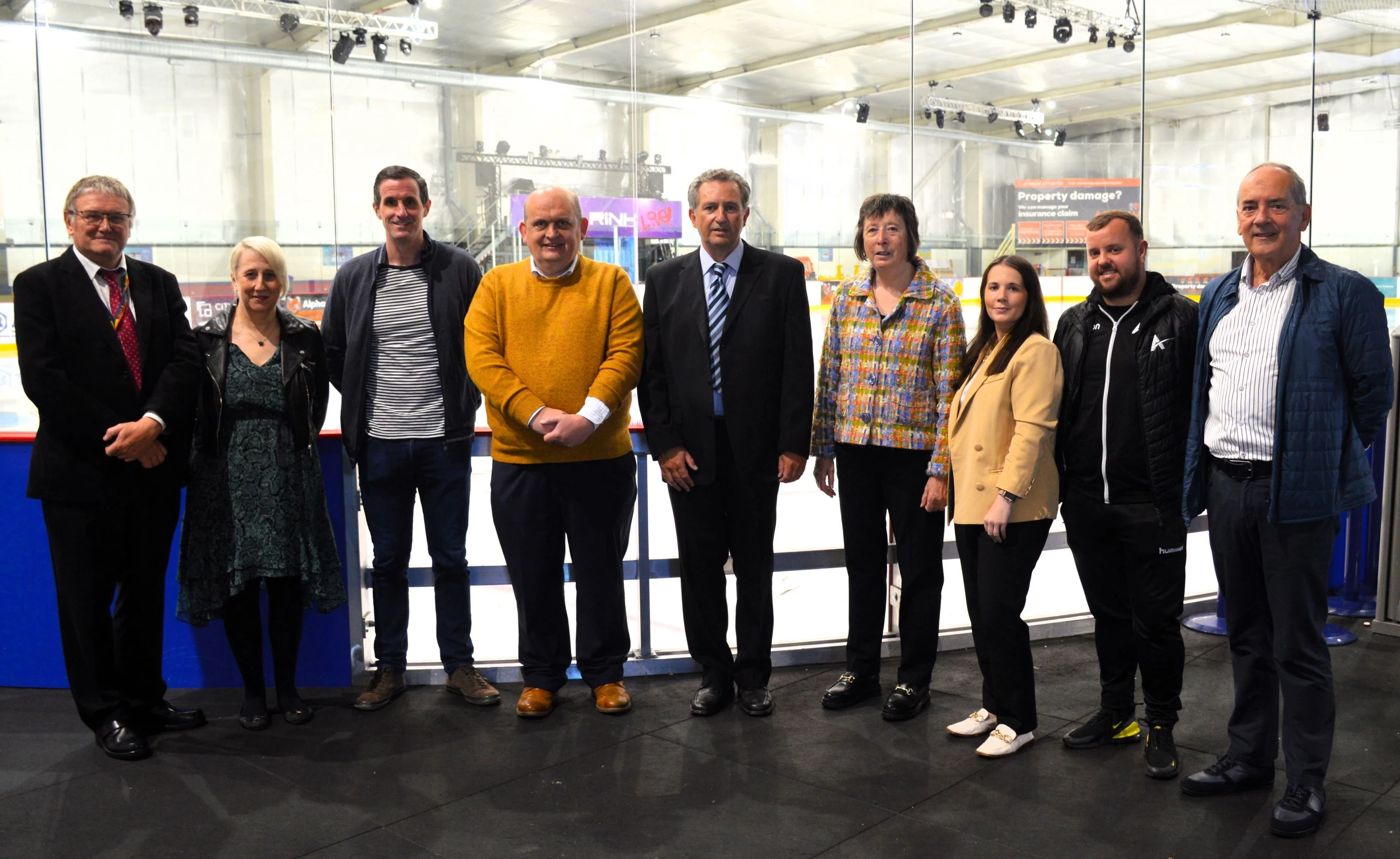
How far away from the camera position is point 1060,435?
2896mm

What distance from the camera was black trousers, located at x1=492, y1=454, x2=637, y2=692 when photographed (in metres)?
3.30

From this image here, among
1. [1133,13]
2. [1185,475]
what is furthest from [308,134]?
[1185,475]

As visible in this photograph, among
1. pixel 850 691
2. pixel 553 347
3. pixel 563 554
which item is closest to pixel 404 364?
pixel 553 347

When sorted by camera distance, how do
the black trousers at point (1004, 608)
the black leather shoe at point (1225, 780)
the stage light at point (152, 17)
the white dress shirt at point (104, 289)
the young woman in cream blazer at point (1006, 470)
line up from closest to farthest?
the black leather shoe at point (1225, 780) → the young woman in cream blazer at point (1006, 470) → the black trousers at point (1004, 608) → the white dress shirt at point (104, 289) → the stage light at point (152, 17)

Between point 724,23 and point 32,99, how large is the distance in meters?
5.74

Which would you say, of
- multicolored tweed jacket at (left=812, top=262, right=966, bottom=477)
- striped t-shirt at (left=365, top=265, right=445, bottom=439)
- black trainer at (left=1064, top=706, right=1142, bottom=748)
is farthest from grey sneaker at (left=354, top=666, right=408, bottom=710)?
black trainer at (left=1064, top=706, right=1142, bottom=748)

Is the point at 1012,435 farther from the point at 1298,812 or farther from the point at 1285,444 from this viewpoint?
the point at 1298,812

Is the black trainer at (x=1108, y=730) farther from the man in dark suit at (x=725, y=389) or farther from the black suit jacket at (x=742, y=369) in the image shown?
the black suit jacket at (x=742, y=369)

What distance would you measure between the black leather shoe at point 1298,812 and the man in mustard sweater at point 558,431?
173 centimetres

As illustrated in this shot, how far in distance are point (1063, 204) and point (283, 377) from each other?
11122 mm

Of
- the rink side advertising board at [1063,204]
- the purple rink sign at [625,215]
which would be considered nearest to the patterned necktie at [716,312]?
A: the purple rink sign at [625,215]

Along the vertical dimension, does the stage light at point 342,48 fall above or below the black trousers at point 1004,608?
above

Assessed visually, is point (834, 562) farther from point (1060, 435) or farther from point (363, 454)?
point (363, 454)

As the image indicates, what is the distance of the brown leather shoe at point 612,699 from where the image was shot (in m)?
3.35
